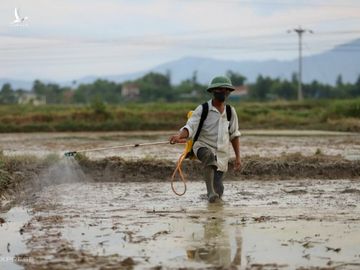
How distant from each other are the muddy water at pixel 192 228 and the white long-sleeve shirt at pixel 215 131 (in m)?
0.61

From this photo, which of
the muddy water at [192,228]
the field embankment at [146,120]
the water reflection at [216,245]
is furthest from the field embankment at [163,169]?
the field embankment at [146,120]

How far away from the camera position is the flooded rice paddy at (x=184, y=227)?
17.4 feet

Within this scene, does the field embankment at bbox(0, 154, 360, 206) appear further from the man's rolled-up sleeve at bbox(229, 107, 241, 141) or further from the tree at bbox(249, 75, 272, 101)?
the tree at bbox(249, 75, 272, 101)

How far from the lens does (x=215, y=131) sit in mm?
8414

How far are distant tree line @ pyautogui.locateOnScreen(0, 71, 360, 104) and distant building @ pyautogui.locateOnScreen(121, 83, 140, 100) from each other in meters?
0.49

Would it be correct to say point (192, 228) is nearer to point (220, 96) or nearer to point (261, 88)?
point (220, 96)

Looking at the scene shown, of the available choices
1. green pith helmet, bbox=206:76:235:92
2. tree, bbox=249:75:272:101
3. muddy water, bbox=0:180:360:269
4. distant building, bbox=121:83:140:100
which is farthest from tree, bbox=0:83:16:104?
green pith helmet, bbox=206:76:235:92

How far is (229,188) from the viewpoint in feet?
32.6

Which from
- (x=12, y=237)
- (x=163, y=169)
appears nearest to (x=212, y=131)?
(x=12, y=237)

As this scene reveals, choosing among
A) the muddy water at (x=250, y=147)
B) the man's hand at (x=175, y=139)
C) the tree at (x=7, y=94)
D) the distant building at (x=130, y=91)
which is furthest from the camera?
the distant building at (x=130, y=91)

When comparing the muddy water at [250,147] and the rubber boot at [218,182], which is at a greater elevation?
the rubber boot at [218,182]

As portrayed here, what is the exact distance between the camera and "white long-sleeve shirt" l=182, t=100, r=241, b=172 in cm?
835

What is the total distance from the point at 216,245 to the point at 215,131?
9.04 feet

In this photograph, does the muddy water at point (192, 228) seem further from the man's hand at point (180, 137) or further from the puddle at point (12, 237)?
the man's hand at point (180, 137)
